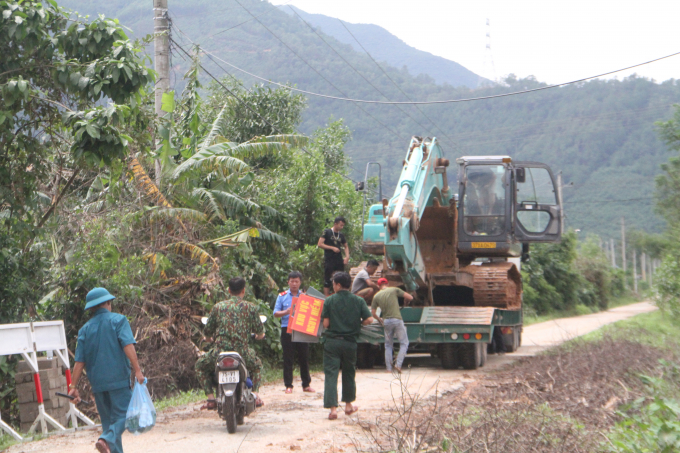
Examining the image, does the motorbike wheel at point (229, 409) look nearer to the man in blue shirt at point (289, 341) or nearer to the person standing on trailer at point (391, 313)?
the man in blue shirt at point (289, 341)

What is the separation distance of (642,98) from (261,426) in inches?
3604

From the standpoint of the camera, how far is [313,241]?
1761cm

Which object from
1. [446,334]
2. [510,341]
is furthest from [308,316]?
[510,341]

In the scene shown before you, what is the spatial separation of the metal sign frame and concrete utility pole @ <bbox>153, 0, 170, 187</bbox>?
6.93 m

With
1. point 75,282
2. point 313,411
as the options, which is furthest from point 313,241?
point 313,411

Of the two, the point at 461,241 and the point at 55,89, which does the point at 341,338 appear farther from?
the point at 461,241

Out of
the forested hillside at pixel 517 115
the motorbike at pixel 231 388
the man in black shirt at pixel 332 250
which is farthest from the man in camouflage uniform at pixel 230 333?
the forested hillside at pixel 517 115

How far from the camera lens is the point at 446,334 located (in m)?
13.2

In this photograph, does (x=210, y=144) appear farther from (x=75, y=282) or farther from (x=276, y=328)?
(x=75, y=282)

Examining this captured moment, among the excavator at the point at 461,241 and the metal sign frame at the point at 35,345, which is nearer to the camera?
the metal sign frame at the point at 35,345

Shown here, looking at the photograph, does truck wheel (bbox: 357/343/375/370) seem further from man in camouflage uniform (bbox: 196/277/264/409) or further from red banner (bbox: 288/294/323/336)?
man in camouflage uniform (bbox: 196/277/264/409)

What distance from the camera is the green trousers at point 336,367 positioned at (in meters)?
8.66

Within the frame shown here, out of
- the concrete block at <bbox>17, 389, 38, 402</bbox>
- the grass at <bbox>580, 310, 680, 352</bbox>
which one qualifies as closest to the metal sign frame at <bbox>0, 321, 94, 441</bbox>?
the concrete block at <bbox>17, 389, 38, 402</bbox>

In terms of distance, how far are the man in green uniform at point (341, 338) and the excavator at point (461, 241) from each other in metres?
3.16
